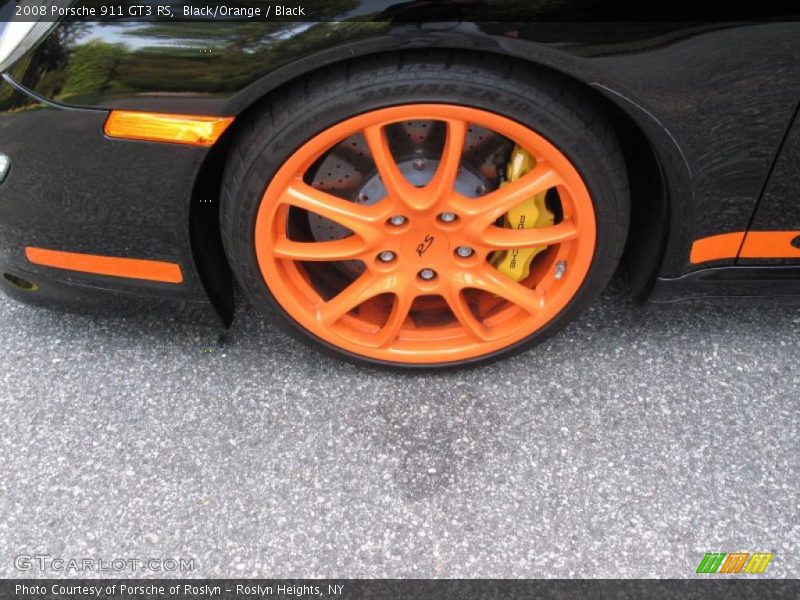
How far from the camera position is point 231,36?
4.39ft

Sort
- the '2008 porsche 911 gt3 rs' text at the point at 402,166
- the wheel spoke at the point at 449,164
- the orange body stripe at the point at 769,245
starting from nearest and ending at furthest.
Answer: the '2008 porsche 911 gt3 rs' text at the point at 402,166 < the wheel spoke at the point at 449,164 < the orange body stripe at the point at 769,245

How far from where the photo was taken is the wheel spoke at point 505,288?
1.74 m

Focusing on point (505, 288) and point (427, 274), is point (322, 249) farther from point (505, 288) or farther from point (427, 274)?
point (505, 288)

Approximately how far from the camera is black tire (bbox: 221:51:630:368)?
4.53 ft

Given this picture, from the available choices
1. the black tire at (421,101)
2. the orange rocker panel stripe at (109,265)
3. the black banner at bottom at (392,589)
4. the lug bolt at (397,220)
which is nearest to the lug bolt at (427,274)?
the lug bolt at (397,220)

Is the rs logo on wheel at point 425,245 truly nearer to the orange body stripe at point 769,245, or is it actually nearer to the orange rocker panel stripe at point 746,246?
the orange rocker panel stripe at point 746,246

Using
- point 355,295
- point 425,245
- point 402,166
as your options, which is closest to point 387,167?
point 402,166

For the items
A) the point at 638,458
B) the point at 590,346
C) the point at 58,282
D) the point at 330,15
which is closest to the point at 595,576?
the point at 638,458

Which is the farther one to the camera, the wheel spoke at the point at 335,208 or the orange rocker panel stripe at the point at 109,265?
the orange rocker panel stripe at the point at 109,265

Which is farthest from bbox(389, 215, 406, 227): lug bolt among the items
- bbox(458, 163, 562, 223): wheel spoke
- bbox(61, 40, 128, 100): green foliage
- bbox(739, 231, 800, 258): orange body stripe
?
bbox(739, 231, 800, 258): orange body stripe

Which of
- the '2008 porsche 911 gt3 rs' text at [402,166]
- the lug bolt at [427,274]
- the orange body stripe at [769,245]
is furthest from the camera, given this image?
the lug bolt at [427,274]

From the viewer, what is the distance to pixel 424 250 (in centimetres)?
168

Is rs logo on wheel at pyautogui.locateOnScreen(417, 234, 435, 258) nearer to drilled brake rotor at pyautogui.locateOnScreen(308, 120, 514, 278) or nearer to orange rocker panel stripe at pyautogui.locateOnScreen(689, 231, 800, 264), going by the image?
drilled brake rotor at pyautogui.locateOnScreen(308, 120, 514, 278)

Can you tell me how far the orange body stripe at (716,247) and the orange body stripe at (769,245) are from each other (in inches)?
0.8
